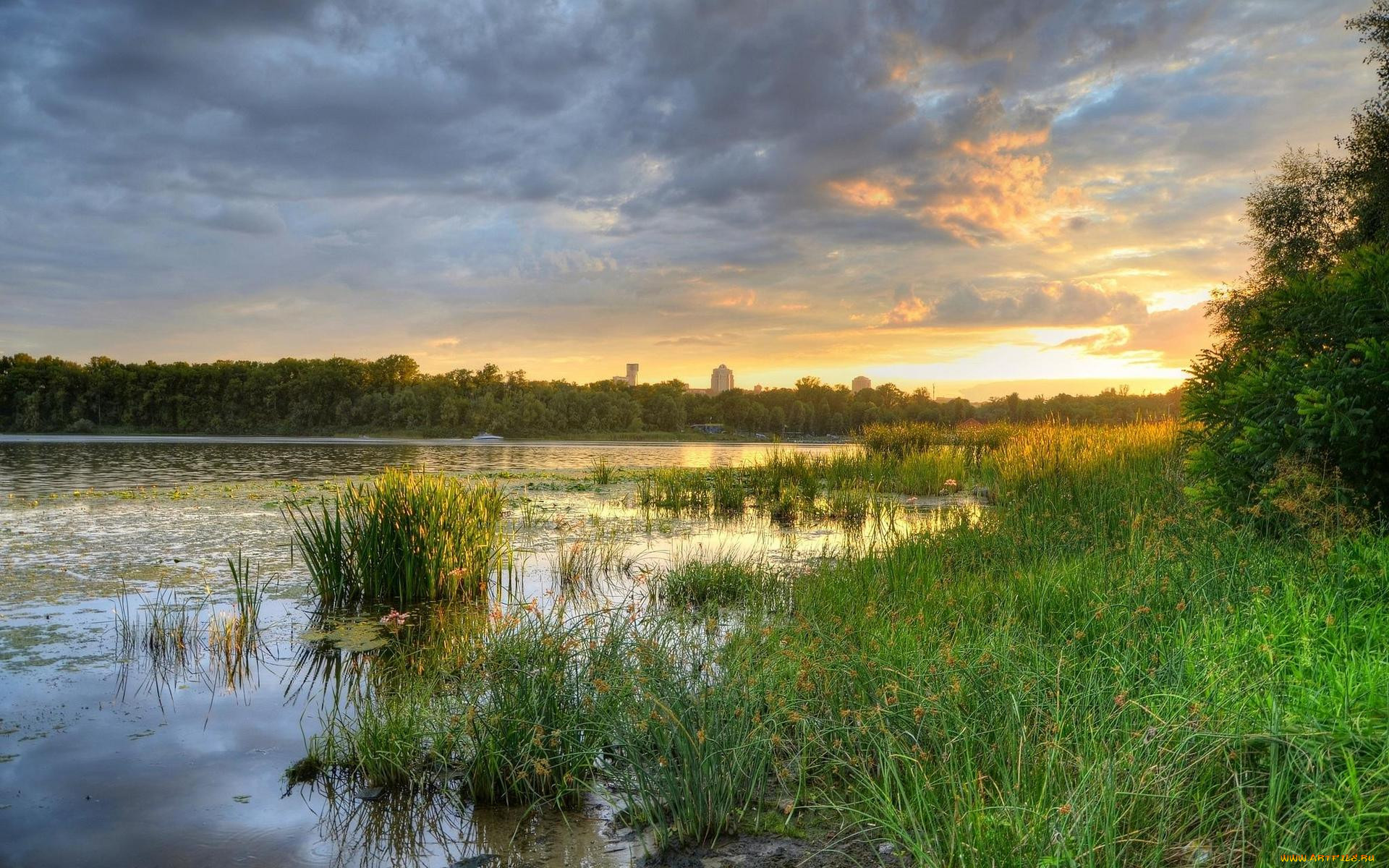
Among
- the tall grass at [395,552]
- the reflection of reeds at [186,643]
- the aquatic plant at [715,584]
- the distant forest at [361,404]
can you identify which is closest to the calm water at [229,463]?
the tall grass at [395,552]

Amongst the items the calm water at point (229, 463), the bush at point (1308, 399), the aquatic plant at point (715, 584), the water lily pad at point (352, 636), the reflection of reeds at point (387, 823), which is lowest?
the reflection of reeds at point (387, 823)

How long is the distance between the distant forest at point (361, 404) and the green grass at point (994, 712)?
211 feet

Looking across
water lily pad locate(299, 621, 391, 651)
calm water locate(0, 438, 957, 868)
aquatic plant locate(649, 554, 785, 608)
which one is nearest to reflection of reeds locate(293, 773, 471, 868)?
calm water locate(0, 438, 957, 868)

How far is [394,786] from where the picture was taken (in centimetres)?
415

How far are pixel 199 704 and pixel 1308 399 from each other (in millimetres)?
8653

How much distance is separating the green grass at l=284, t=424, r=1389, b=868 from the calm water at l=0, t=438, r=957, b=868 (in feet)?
1.24

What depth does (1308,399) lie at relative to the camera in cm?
594

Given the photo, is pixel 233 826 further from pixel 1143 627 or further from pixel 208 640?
pixel 1143 627

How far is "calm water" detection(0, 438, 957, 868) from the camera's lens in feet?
12.2

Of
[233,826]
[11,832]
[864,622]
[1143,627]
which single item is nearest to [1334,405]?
[1143,627]

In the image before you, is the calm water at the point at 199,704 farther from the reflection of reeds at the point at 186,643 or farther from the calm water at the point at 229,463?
the calm water at the point at 229,463

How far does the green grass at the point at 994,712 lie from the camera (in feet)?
8.24

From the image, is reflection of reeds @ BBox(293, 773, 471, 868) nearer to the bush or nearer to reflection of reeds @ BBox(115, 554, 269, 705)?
reflection of reeds @ BBox(115, 554, 269, 705)

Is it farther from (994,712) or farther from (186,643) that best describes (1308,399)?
(186,643)
